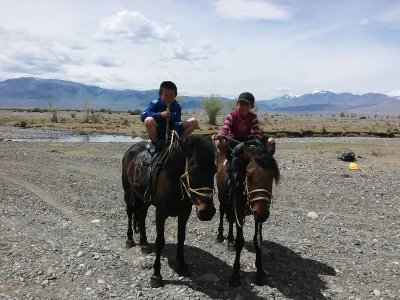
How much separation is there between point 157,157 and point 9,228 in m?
4.71

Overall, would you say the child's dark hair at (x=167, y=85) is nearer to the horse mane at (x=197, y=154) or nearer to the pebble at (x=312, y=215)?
the horse mane at (x=197, y=154)

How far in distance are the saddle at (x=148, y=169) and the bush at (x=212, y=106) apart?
155 feet

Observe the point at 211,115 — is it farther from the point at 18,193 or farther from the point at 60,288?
the point at 60,288

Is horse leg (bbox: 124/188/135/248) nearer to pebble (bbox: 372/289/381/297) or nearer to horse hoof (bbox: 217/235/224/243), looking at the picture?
horse hoof (bbox: 217/235/224/243)

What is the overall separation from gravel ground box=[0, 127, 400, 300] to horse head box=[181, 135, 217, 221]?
1633 millimetres

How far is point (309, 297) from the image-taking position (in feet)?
19.9

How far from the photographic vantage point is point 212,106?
55.3 metres

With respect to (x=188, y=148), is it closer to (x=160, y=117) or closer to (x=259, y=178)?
(x=259, y=178)

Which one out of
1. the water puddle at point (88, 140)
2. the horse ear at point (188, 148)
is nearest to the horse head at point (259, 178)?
the horse ear at point (188, 148)

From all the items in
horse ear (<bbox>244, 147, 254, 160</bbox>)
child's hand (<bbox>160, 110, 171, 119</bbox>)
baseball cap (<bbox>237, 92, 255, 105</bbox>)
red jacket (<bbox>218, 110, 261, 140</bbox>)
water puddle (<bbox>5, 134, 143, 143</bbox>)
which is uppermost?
baseball cap (<bbox>237, 92, 255, 105</bbox>)

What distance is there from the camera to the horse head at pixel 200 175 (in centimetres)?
545

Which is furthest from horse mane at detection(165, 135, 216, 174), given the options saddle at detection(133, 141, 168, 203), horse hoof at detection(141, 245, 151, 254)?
horse hoof at detection(141, 245, 151, 254)

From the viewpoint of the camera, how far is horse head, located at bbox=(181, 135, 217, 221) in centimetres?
545

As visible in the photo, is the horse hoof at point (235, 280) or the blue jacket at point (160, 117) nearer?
the horse hoof at point (235, 280)
